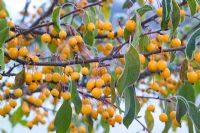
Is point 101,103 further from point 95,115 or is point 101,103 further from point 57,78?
point 57,78

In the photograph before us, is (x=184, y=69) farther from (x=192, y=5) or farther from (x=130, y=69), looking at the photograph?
(x=130, y=69)

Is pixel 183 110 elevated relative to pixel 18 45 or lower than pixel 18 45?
lower

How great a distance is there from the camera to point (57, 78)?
1.27 m

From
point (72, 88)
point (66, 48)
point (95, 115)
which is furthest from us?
point (66, 48)

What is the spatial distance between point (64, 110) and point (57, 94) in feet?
0.18

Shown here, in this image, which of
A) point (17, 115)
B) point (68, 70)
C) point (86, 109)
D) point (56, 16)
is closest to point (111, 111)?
point (86, 109)

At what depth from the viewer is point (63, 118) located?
1.28 metres

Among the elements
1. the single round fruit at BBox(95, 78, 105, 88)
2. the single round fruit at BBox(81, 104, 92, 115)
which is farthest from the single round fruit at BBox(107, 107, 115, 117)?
the single round fruit at BBox(95, 78, 105, 88)

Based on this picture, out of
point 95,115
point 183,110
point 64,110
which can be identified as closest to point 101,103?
point 95,115

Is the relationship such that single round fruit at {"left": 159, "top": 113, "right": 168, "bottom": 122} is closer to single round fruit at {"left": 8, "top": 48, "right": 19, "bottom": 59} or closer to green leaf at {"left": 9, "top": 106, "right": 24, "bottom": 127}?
single round fruit at {"left": 8, "top": 48, "right": 19, "bottom": 59}

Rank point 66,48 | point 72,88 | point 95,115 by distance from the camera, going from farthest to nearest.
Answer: point 66,48 < point 95,115 < point 72,88

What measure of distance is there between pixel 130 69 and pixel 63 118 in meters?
0.35

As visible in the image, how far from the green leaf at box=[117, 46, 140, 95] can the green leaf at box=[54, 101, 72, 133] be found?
0.30 m

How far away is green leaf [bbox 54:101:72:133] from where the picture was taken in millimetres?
1267
